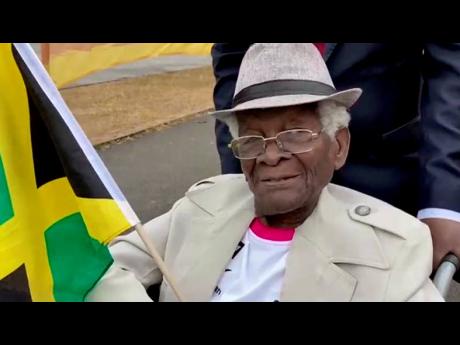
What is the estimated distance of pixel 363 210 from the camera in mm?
2623

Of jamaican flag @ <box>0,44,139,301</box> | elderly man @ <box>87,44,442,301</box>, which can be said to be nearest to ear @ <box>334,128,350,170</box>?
elderly man @ <box>87,44,442,301</box>

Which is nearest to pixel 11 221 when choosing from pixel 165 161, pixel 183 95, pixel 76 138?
pixel 76 138

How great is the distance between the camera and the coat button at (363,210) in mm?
2609

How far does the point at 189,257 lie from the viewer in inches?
108

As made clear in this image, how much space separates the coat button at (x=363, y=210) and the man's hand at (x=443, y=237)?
0.70ft

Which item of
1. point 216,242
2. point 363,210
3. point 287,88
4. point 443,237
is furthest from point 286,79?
point 443,237

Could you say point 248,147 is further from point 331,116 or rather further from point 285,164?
point 331,116

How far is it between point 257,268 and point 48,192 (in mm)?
704

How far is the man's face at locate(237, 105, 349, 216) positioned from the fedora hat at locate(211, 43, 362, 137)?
5 centimetres

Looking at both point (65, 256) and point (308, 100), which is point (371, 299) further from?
point (65, 256)

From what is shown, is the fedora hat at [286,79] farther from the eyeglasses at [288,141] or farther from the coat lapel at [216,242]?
the coat lapel at [216,242]
